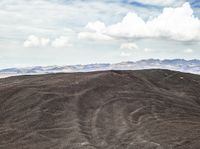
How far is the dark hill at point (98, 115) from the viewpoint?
52.3 m

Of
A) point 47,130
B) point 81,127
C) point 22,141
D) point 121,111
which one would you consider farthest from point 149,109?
point 22,141

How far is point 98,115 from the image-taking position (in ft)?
212

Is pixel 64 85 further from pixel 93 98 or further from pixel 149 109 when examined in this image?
pixel 149 109

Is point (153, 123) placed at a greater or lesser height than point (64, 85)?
lesser

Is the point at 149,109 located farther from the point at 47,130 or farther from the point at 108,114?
the point at 47,130

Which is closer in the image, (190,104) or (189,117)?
(189,117)

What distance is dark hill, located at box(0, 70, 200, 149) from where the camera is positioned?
52.3 metres

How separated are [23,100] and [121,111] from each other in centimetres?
Result: 1982

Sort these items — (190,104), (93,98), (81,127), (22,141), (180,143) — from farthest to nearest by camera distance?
(190,104) → (93,98) → (81,127) → (22,141) → (180,143)

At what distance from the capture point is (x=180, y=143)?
48.8m

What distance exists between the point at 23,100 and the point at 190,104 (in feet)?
116

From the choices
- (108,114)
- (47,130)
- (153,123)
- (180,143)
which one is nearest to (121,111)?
(108,114)

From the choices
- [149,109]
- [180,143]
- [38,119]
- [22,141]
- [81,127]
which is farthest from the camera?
[149,109]

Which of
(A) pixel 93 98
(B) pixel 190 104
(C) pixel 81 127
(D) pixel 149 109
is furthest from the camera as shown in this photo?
(B) pixel 190 104
